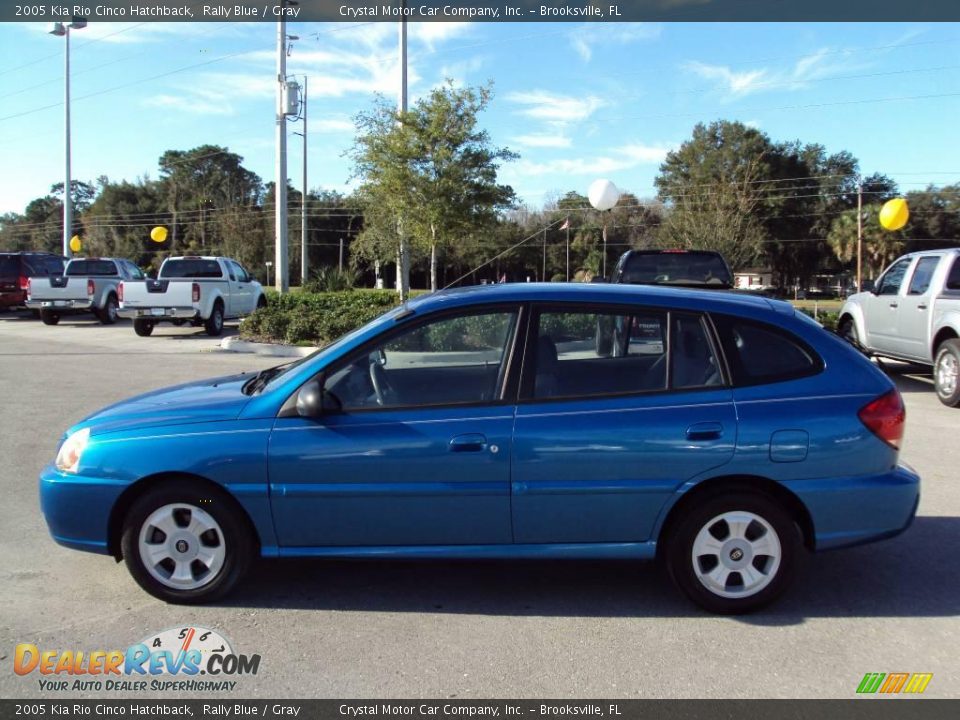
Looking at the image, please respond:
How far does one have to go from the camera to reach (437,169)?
1762 centimetres

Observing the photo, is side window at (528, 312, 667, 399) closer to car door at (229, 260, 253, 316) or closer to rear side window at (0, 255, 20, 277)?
car door at (229, 260, 253, 316)

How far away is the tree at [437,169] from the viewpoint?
1747cm

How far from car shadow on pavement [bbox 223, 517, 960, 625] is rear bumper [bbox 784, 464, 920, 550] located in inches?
17.1

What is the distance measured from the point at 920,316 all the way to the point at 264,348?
38.0 feet

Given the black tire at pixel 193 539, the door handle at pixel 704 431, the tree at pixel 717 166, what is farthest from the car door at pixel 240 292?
the tree at pixel 717 166

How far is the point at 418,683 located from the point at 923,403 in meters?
9.38

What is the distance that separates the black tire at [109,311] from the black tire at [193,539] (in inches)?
785

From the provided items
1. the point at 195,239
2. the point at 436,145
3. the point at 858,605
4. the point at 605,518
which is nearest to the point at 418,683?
the point at 605,518

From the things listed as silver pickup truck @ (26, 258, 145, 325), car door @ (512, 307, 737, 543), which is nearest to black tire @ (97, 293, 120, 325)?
silver pickup truck @ (26, 258, 145, 325)

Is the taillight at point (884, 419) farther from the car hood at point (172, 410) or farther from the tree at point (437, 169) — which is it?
the tree at point (437, 169)

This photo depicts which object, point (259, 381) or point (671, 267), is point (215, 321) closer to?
point (671, 267)

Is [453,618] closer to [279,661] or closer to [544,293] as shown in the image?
[279,661]

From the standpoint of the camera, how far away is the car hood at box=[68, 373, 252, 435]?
13.2 feet
